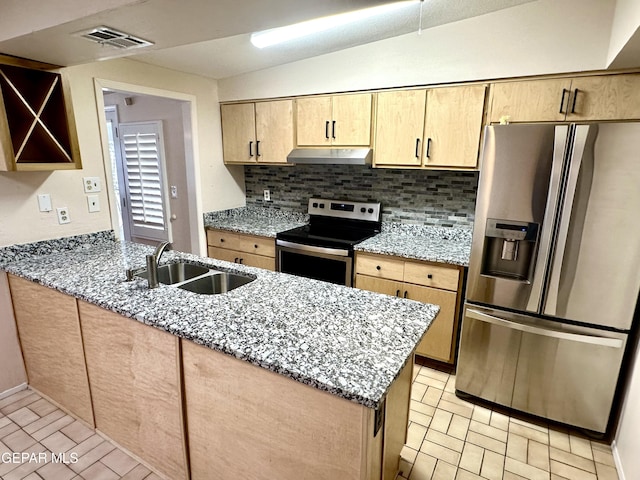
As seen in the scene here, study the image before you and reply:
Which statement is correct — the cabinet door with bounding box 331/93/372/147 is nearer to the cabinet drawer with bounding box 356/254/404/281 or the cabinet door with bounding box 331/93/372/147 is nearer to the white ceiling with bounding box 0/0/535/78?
the white ceiling with bounding box 0/0/535/78

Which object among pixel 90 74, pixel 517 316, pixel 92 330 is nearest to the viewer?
pixel 92 330

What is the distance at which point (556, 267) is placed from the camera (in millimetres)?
1836

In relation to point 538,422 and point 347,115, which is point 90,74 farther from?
point 538,422

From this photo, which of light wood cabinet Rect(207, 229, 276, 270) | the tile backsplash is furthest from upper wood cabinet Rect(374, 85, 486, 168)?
light wood cabinet Rect(207, 229, 276, 270)

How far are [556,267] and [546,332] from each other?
1.22ft

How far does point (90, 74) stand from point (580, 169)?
2919 mm

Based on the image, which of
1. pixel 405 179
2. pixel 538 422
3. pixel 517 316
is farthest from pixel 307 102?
pixel 538 422

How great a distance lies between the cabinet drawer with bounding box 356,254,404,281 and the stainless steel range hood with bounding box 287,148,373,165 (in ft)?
2.33

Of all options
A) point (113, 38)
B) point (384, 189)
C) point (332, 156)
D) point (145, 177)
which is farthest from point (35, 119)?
point (384, 189)

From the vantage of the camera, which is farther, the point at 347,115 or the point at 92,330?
the point at 347,115

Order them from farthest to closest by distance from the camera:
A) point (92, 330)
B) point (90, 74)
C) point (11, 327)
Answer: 1. point (90, 74)
2. point (11, 327)
3. point (92, 330)

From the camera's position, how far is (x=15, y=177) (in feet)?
6.81

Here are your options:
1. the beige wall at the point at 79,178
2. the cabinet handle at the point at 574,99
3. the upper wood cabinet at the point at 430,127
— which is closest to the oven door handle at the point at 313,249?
the upper wood cabinet at the point at 430,127

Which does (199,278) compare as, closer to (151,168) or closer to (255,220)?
(255,220)
